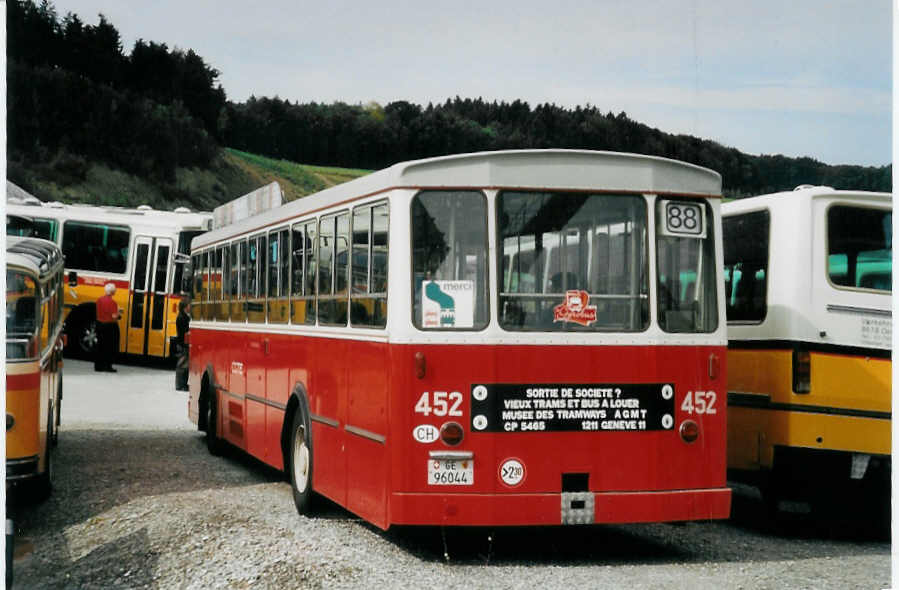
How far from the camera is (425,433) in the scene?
799cm

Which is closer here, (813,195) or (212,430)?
(813,195)

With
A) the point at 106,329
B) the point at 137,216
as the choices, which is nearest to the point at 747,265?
the point at 106,329

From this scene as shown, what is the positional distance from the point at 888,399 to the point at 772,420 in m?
0.81

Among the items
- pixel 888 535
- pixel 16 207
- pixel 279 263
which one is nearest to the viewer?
pixel 888 535

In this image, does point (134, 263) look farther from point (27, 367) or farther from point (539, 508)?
point (539, 508)

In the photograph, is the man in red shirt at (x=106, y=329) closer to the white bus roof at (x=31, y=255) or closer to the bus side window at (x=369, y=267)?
the white bus roof at (x=31, y=255)

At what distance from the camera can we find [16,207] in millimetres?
19297

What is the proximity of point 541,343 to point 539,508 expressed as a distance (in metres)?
1.00

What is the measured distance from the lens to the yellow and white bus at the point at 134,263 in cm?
2523

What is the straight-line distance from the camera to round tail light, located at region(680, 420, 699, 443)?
829cm

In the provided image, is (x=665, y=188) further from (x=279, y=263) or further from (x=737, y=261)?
(x=279, y=263)

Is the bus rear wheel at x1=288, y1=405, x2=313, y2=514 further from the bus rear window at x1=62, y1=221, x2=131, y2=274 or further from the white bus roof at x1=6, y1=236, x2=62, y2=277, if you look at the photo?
the bus rear window at x1=62, y1=221, x2=131, y2=274

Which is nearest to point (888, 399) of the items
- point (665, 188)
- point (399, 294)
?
point (665, 188)

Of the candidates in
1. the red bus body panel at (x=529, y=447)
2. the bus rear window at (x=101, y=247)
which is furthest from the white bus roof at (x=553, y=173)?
the bus rear window at (x=101, y=247)
